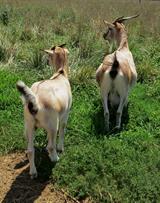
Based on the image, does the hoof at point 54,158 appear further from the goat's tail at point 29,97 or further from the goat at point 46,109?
the goat's tail at point 29,97

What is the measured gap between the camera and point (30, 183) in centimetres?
680

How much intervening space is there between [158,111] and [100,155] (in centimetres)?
225

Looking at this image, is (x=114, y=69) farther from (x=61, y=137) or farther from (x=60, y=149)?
(x=60, y=149)

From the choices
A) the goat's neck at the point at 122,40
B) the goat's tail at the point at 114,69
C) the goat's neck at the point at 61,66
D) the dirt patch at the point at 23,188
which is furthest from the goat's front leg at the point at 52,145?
the goat's neck at the point at 122,40

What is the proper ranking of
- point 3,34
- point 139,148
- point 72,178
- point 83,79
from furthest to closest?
point 3,34 → point 83,79 → point 139,148 → point 72,178

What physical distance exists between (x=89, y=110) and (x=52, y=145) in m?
2.43

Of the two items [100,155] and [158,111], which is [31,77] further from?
[100,155]

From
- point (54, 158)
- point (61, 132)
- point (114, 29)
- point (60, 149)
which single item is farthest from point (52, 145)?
point (114, 29)

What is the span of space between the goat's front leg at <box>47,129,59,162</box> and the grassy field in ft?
0.50

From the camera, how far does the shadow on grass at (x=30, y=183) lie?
6.51m

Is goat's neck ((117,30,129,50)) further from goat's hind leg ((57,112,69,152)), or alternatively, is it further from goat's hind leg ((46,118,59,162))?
goat's hind leg ((46,118,59,162))

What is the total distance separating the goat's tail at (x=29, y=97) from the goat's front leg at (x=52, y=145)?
15.9 inches

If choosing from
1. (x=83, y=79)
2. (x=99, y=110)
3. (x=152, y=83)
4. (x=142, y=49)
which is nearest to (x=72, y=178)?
(x=99, y=110)

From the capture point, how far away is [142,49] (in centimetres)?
1248
